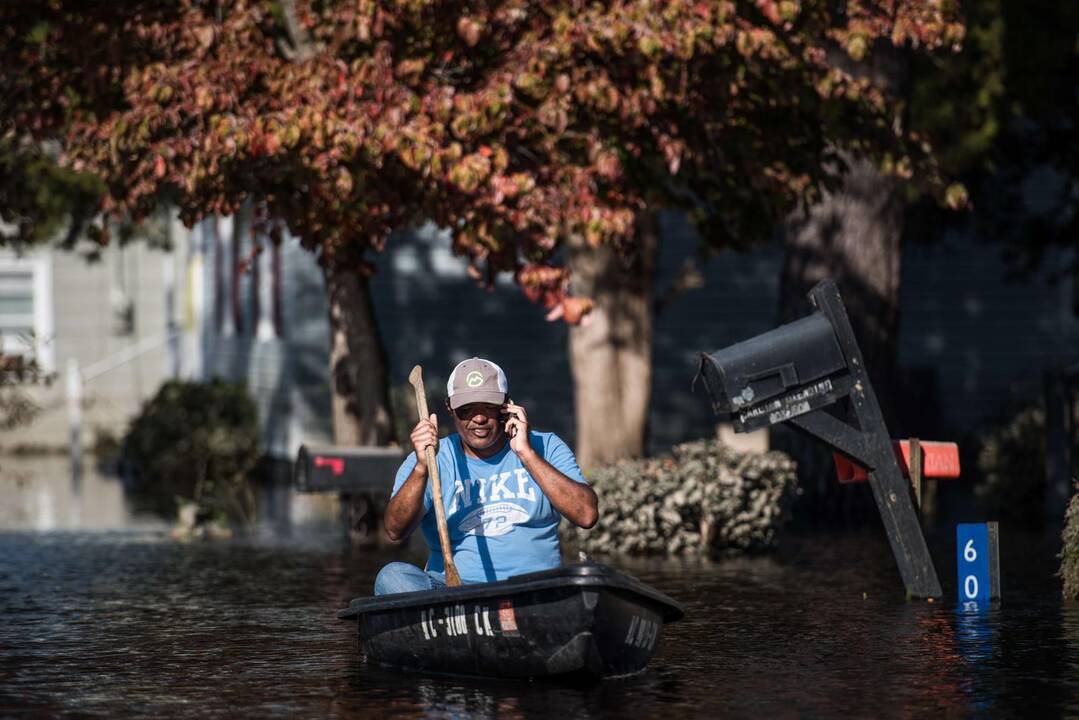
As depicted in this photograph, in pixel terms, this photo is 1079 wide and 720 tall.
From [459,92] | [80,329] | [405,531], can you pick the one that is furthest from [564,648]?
[80,329]

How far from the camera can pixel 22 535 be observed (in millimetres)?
21047

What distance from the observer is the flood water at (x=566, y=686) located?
396 inches

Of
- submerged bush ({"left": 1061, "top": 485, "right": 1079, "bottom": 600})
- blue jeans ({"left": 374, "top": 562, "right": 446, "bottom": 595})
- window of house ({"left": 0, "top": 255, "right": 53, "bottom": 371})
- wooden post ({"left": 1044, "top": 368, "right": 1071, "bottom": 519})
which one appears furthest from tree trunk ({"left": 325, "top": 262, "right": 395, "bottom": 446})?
window of house ({"left": 0, "top": 255, "right": 53, "bottom": 371})

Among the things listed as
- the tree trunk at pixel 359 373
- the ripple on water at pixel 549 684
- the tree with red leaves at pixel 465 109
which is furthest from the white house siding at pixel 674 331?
the ripple on water at pixel 549 684

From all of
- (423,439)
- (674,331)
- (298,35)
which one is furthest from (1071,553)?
(674,331)

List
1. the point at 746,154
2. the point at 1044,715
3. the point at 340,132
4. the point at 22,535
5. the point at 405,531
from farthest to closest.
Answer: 1. the point at 22,535
2. the point at 746,154
3. the point at 340,132
4. the point at 405,531
5. the point at 1044,715

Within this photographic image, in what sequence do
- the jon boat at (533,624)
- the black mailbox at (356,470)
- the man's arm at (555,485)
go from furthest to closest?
1. the black mailbox at (356,470)
2. the man's arm at (555,485)
3. the jon boat at (533,624)

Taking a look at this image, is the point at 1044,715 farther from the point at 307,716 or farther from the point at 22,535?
the point at 22,535

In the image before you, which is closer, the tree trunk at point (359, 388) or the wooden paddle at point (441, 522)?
the wooden paddle at point (441, 522)

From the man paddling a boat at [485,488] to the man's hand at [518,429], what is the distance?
13 mm

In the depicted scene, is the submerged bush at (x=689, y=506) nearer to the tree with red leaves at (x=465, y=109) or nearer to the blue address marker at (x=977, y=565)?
the tree with red leaves at (x=465, y=109)

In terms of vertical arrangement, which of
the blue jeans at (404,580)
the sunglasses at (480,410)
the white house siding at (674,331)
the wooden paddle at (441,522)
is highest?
the white house siding at (674,331)

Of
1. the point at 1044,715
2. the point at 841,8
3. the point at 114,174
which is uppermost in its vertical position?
the point at 841,8

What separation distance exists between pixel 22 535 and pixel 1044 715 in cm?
1356
